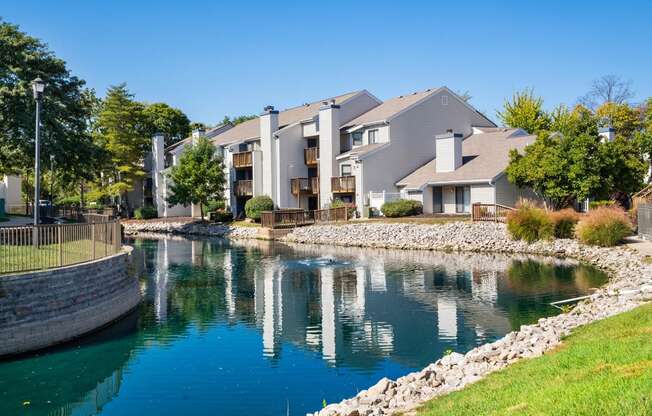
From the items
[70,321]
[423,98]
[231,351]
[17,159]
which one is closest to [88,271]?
[70,321]

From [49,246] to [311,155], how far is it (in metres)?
41.6

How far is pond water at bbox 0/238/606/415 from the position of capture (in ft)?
46.4

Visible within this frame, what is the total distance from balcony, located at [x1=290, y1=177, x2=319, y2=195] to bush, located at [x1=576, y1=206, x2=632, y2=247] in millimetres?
27353

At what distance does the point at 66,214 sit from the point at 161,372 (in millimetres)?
29905

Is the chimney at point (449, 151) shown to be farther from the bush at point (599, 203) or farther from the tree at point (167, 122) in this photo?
the tree at point (167, 122)

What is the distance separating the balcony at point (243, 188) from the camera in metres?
61.0

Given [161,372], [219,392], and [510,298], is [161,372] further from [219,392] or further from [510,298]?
[510,298]

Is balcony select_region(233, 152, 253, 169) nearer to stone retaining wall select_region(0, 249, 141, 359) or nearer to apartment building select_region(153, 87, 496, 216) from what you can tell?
apartment building select_region(153, 87, 496, 216)

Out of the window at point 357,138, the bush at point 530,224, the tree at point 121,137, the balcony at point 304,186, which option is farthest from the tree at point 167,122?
the bush at point 530,224

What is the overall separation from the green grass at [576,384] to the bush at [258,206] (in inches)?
1791

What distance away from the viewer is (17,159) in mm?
38531

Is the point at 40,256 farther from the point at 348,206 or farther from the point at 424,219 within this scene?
the point at 348,206

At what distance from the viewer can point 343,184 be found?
5334 centimetres

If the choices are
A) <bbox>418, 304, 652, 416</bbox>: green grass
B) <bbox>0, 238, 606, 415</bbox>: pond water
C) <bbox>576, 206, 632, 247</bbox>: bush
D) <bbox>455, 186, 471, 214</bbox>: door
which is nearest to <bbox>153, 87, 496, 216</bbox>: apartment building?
<bbox>455, 186, 471, 214</bbox>: door
